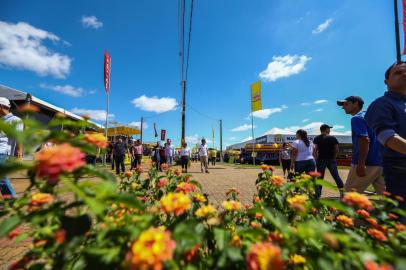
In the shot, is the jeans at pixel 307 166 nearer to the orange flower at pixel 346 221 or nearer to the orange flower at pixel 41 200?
the orange flower at pixel 346 221

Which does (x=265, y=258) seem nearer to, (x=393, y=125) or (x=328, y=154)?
(x=393, y=125)

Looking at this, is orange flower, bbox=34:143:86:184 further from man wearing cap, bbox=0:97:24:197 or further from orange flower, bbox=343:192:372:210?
man wearing cap, bbox=0:97:24:197

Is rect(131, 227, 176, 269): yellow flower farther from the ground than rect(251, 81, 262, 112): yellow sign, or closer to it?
closer to it

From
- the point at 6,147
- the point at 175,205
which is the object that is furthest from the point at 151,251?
the point at 6,147

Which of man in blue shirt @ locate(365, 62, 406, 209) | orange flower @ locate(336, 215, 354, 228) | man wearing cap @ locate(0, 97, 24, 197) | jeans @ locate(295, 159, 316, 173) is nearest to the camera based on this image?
orange flower @ locate(336, 215, 354, 228)

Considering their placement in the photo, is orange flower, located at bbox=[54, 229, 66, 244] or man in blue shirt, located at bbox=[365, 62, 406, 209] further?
man in blue shirt, located at bbox=[365, 62, 406, 209]

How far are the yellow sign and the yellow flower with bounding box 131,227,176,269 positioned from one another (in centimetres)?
1881

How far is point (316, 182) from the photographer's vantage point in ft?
4.20

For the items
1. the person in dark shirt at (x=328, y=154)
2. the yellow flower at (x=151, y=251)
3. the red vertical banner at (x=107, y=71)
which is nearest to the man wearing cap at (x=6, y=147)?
the yellow flower at (x=151, y=251)

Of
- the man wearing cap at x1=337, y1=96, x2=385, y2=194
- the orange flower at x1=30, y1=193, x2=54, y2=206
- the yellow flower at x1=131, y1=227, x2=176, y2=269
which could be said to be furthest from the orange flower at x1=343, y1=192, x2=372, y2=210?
the man wearing cap at x1=337, y1=96, x2=385, y2=194

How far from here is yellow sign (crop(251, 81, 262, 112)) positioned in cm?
1889

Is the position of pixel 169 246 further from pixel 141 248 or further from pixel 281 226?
pixel 281 226

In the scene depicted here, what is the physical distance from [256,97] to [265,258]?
19.2m

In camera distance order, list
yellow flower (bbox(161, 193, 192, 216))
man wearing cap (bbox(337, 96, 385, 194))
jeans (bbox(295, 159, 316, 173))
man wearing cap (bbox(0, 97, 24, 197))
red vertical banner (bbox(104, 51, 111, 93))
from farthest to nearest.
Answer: red vertical banner (bbox(104, 51, 111, 93)) < jeans (bbox(295, 159, 316, 173)) < man wearing cap (bbox(0, 97, 24, 197)) < man wearing cap (bbox(337, 96, 385, 194)) < yellow flower (bbox(161, 193, 192, 216))
